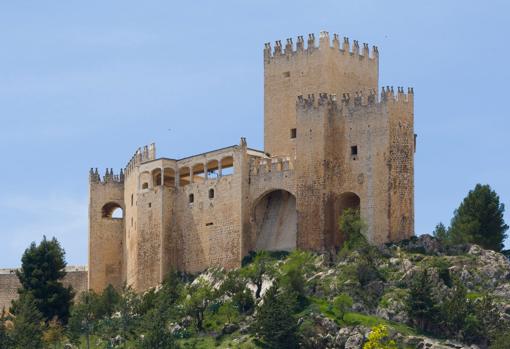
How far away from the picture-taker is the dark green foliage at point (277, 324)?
84000mm

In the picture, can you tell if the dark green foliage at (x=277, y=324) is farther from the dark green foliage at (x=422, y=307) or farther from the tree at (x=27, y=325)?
the tree at (x=27, y=325)

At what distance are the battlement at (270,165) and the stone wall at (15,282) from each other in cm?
1472

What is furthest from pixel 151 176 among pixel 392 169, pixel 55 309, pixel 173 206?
pixel 392 169

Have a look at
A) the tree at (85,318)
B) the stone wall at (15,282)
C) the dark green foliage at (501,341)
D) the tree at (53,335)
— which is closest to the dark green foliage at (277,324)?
the dark green foliage at (501,341)

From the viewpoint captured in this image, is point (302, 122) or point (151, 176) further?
point (151, 176)

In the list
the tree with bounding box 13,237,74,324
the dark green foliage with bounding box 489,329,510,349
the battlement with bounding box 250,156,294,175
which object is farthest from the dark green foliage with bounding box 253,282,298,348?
the tree with bounding box 13,237,74,324

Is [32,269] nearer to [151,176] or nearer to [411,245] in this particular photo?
Result: [151,176]

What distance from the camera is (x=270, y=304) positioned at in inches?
3351

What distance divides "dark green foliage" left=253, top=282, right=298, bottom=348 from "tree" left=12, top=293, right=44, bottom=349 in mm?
11206

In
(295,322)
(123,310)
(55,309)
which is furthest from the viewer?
(55,309)

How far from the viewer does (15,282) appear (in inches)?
4139

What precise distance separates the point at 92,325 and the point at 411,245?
1687cm

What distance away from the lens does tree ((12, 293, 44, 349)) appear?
87825 mm

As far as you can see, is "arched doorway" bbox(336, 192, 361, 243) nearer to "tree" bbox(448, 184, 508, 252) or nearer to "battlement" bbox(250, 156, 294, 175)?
"battlement" bbox(250, 156, 294, 175)
